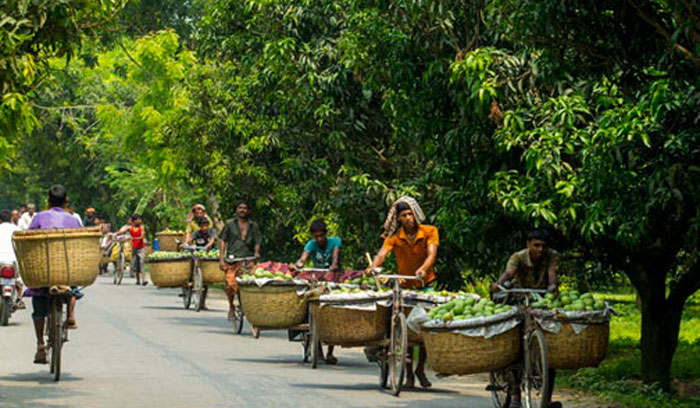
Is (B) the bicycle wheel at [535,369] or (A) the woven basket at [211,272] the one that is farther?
(A) the woven basket at [211,272]

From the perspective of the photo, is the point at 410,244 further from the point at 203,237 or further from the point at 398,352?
the point at 203,237

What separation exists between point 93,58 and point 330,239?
144 feet

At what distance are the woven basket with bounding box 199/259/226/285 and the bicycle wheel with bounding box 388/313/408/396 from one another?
11953mm

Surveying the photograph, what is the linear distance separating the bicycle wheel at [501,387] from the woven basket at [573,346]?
1.84ft

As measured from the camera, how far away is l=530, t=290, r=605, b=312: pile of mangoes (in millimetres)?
10617

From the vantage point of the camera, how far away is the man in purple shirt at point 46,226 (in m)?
13.3

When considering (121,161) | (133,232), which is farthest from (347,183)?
(121,161)

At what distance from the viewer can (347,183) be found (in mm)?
20516

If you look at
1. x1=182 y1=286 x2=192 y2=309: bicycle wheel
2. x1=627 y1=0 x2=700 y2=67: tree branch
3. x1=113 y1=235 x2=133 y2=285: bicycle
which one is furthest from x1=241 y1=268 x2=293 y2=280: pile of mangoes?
x1=113 y1=235 x2=133 y2=285: bicycle

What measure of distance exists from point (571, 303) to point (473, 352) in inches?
36.9

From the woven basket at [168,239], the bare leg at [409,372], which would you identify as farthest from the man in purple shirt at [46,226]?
the woven basket at [168,239]

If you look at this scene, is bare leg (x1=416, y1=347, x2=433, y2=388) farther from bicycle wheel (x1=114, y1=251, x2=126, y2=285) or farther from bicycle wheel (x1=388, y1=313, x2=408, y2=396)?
bicycle wheel (x1=114, y1=251, x2=126, y2=285)

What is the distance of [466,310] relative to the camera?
10875mm

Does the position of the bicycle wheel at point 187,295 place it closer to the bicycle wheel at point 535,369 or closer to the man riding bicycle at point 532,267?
the man riding bicycle at point 532,267
